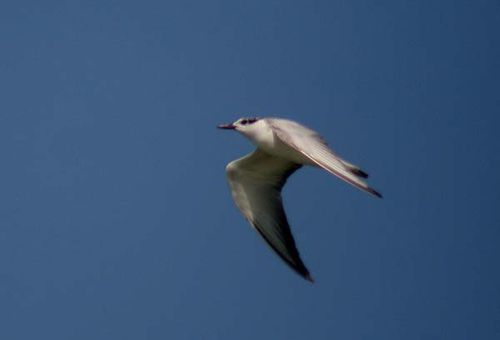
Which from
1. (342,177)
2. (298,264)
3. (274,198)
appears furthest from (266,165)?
(342,177)

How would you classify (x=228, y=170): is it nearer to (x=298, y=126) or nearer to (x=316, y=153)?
(x=298, y=126)

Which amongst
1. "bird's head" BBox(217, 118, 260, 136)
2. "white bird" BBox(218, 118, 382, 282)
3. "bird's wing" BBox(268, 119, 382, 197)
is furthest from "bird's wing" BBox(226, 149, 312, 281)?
"bird's wing" BBox(268, 119, 382, 197)

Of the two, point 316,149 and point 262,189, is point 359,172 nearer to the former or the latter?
point 316,149

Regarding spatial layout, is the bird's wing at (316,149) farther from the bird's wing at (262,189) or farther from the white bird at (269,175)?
the bird's wing at (262,189)

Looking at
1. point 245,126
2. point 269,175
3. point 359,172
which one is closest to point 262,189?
point 269,175

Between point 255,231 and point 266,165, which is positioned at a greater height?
point 266,165

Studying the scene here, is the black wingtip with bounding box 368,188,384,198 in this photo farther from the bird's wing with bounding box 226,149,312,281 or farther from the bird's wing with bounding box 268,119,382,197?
the bird's wing with bounding box 226,149,312,281

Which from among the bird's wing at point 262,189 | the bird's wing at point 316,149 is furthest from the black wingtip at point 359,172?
the bird's wing at point 262,189
